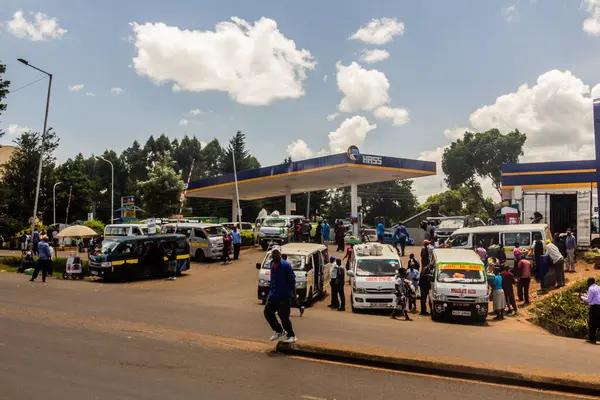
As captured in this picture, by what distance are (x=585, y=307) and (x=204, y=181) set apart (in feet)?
124

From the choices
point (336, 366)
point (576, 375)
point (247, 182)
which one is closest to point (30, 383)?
point (336, 366)

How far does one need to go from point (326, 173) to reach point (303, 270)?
21.6 meters

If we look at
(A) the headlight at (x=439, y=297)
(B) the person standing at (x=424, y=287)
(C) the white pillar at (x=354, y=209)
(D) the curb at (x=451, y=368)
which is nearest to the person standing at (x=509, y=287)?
(B) the person standing at (x=424, y=287)

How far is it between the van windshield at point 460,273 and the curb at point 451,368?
7828 millimetres

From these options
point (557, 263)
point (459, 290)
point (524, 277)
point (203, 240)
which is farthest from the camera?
point (203, 240)

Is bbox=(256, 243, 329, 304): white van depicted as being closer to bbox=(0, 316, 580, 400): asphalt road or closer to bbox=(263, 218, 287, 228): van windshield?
bbox=(0, 316, 580, 400): asphalt road

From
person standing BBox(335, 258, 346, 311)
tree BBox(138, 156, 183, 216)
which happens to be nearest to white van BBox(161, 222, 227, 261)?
person standing BBox(335, 258, 346, 311)

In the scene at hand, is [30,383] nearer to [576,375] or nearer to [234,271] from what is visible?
[576,375]

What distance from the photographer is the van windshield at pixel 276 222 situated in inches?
1158

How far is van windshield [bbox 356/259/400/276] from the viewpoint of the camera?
16034 mm

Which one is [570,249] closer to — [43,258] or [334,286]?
[334,286]

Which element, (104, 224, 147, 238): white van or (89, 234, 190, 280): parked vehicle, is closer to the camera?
(89, 234, 190, 280): parked vehicle

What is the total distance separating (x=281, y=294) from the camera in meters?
8.48

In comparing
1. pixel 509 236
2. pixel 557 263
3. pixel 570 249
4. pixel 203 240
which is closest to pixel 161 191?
pixel 203 240
